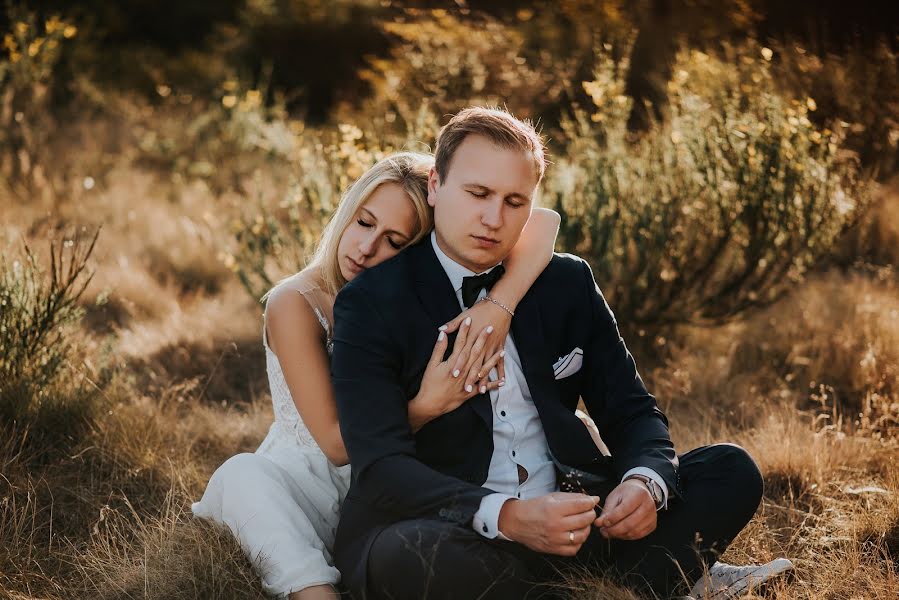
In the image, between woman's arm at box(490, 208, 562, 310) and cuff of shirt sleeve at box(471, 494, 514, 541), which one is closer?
cuff of shirt sleeve at box(471, 494, 514, 541)

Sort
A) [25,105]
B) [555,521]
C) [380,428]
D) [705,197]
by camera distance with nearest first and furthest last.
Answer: [555,521] < [380,428] < [705,197] < [25,105]

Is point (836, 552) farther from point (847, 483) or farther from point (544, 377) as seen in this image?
point (544, 377)

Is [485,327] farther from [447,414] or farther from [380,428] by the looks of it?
[380,428]

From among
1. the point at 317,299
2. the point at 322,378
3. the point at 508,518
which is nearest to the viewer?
the point at 508,518

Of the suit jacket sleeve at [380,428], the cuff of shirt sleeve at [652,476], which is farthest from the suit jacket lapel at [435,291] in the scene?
the cuff of shirt sleeve at [652,476]

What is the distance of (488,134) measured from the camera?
2.84 m

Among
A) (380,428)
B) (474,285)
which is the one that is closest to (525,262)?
(474,285)

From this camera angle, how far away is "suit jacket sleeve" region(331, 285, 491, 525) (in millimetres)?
2650

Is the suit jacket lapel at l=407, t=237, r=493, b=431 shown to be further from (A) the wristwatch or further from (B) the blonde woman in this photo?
(A) the wristwatch

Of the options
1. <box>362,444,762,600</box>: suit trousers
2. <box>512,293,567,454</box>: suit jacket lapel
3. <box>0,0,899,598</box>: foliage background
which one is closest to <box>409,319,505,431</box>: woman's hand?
<box>512,293,567,454</box>: suit jacket lapel

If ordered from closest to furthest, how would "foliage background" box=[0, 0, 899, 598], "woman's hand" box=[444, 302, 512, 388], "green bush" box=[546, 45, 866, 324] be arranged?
"woman's hand" box=[444, 302, 512, 388] < "foliage background" box=[0, 0, 899, 598] < "green bush" box=[546, 45, 866, 324]

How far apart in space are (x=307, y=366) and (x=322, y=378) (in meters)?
0.07

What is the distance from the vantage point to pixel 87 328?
5.64 meters

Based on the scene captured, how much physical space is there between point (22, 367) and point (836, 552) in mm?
3289
